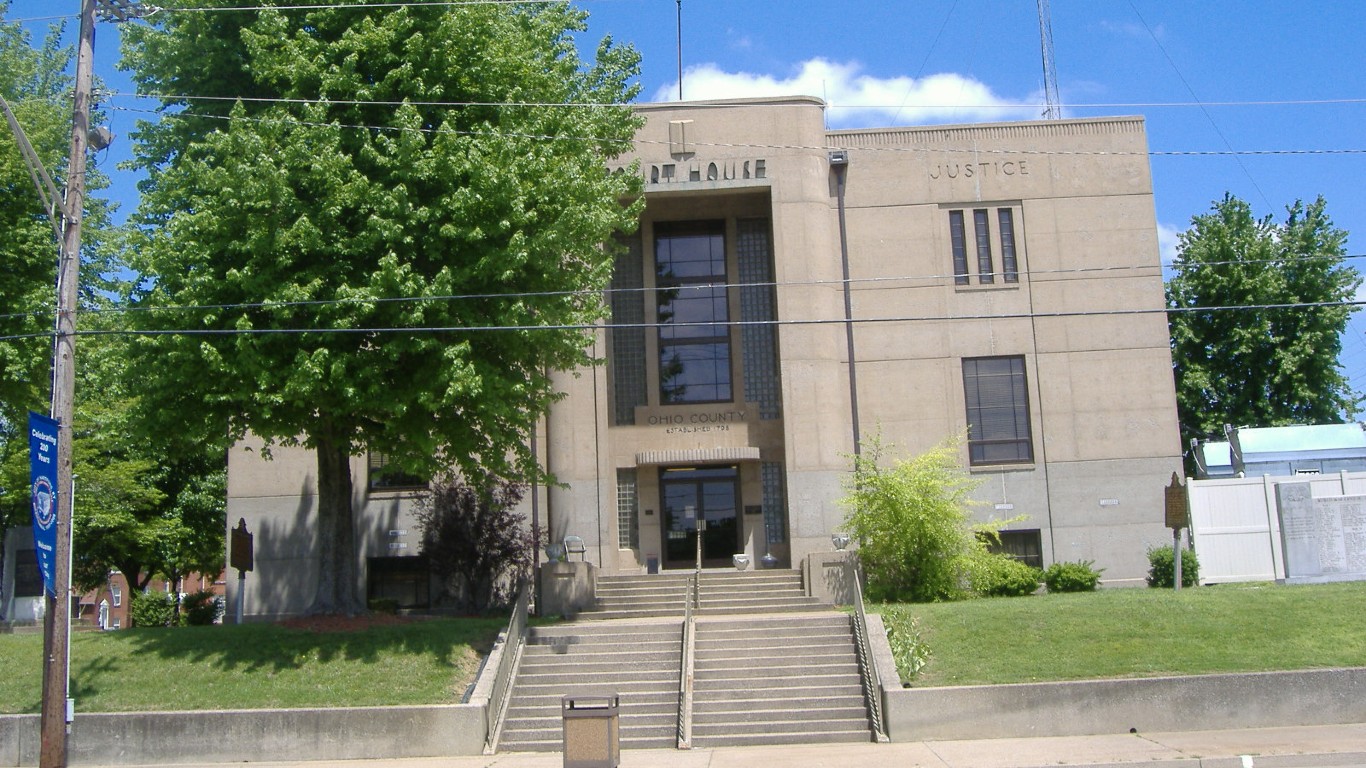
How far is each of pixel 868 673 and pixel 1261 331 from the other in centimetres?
2719

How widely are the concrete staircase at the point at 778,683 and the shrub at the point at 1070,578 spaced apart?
5.94m

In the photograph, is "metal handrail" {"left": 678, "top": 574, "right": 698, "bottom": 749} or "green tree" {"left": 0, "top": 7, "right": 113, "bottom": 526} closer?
"metal handrail" {"left": 678, "top": 574, "right": 698, "bottom": 749}

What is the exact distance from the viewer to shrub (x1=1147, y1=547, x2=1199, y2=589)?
24.0 metres

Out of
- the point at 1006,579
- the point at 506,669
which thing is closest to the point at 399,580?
the point at 506,669

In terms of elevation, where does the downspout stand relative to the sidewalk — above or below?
above

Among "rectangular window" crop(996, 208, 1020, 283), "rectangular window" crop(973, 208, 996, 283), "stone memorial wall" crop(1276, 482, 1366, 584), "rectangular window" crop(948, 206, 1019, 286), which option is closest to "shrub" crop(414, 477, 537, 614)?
"rectangular window" crop(948, 206, 1019, 286)

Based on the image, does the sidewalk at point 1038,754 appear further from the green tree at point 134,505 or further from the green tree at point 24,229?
the green tree at point 134,505

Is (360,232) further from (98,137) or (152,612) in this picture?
(152,612)

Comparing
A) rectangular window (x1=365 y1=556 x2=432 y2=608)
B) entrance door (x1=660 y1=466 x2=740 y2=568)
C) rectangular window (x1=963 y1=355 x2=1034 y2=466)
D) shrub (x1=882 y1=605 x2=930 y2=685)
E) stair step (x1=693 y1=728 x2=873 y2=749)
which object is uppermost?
rectangular window (x1=963 y1=355 x2=1034 y2=466)

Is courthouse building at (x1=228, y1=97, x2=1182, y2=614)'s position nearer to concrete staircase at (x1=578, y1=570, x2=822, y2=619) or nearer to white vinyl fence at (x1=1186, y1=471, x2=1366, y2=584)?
concrete staircase at (x1=578, y1=570, x2=822, y2=619)

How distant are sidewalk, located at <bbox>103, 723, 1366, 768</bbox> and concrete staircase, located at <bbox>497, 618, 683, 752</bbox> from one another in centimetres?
56

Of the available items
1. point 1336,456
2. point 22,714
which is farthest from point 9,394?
point 1336,456

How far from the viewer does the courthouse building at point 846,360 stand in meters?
26.7

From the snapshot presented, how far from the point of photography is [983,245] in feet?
92.0
